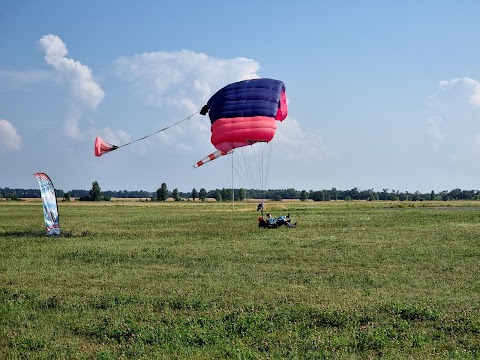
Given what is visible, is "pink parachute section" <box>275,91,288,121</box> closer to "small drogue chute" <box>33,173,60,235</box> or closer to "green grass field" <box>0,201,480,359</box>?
"green grass field" <box>0,201,480,359</box>

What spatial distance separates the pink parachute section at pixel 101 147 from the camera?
32.2m

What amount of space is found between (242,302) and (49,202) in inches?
936

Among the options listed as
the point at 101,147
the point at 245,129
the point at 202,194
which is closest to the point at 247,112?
the point at 245,129

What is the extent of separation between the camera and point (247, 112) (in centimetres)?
2795

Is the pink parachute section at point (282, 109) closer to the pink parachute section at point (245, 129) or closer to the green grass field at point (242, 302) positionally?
the pink parachute section at point (245, 129)

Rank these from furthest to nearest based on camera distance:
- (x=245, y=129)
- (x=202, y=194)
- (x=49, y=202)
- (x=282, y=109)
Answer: (x=202, y=194) < (x=49, y=202) < (x=282, y=109) < (x=245, y=129)

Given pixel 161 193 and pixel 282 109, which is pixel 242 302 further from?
pixel 161 193

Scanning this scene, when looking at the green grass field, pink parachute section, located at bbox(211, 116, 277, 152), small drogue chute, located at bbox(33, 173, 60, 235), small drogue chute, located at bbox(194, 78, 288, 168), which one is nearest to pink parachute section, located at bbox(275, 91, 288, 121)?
small drogue chute, located at bbox(194, 78, 288, 168)

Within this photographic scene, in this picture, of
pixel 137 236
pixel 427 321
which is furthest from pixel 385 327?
pixel 137 236

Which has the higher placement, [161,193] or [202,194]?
[161,193]

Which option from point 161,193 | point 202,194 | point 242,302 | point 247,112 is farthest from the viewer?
point 202,194

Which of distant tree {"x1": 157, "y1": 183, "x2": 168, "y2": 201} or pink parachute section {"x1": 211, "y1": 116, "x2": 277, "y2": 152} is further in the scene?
distant tree {"x1": 157, "y1": 183, "x2": 168, "y2": 201}

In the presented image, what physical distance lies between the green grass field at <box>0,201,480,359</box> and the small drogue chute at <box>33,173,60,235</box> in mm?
6879

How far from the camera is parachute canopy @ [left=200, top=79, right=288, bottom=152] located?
28.0 meters
